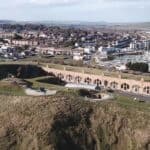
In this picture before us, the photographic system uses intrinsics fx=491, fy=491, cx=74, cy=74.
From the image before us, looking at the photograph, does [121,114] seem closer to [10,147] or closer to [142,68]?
[10,147]

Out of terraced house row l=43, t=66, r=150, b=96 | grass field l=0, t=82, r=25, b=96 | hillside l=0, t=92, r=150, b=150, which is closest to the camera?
hillside l=0, t=92, r=150, b=150

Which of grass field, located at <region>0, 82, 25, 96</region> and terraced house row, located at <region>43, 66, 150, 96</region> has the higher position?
grass field, located at <region>0, 82, 25, 96</region>

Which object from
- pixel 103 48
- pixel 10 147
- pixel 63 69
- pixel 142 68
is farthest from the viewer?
pixel 103 48

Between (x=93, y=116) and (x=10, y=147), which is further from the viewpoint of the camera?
(x=93, y=116)

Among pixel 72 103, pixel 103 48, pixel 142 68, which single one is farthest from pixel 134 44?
pixel 72 103

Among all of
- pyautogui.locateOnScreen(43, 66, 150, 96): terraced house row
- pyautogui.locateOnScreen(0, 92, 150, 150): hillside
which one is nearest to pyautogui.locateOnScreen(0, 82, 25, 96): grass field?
pyautogui.locateOnScreen(0, 92, 150, 150): hillside

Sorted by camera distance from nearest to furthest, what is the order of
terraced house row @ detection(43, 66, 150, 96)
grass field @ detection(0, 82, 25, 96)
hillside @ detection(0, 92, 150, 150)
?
hillside @ detection(0, 92, 150, 150)
grass field @ detection(0, 82, 25, 96)
terraced house row @ detection(43, 66, 150, 96)

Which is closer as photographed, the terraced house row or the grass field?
the grass field

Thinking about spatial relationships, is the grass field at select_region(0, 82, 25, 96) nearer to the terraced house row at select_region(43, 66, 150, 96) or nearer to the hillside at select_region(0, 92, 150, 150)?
the hillside at select_region(0, 92, 150, 150)
